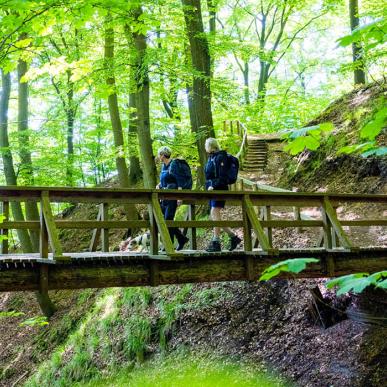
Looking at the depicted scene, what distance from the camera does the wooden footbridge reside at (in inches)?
226

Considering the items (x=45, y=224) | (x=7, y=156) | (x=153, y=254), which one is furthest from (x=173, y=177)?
(x=7, y=156)

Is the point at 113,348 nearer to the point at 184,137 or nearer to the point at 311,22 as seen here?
the point at 184,137

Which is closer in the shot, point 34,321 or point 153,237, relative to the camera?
point 153,237

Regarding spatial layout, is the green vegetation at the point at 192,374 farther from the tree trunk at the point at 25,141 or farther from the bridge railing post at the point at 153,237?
the tree trunk at the point at 25,141

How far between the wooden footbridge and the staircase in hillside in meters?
10.9

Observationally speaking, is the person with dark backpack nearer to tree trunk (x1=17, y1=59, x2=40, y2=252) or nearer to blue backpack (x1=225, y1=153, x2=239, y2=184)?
blue backpack (x1=225, y1=153, x2=239, y2=184)

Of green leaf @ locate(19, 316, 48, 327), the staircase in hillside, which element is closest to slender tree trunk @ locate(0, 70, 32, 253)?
green leaf @ locate(19, 316, 48, 327)

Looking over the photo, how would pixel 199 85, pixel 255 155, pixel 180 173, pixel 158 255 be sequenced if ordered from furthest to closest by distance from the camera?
pixel 255 155, pixel 199 85, pixel 180 173, pixel 158 255

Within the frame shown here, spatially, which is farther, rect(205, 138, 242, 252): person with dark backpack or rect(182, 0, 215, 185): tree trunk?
rect(182, 0, 215, 185): tree trunk

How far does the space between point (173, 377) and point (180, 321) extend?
139 centimetres

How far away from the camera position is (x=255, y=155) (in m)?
20.1

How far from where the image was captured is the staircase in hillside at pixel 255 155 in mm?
18766

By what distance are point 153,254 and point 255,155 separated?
1439 cm

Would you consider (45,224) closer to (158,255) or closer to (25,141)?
(158,255)
